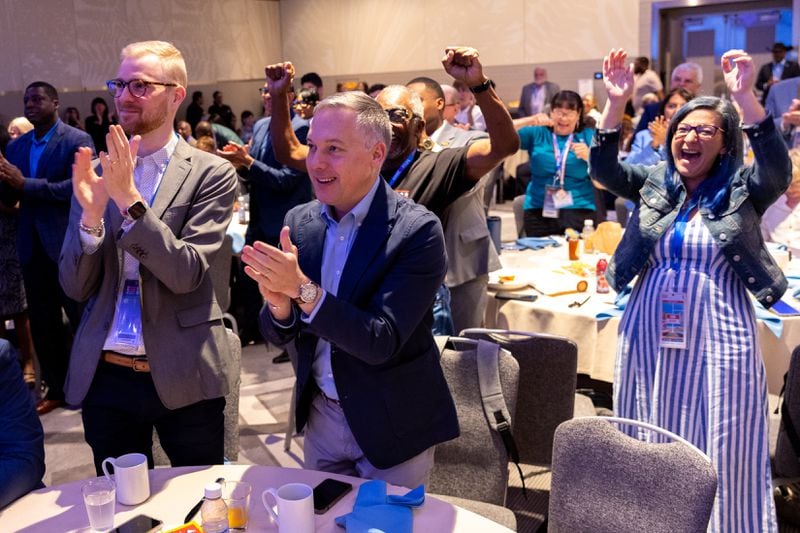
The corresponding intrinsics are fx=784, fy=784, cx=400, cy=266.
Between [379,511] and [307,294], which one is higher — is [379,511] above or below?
below

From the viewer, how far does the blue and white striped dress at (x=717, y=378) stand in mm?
2547

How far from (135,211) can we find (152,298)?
0.29 m

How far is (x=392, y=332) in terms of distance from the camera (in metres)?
1.81

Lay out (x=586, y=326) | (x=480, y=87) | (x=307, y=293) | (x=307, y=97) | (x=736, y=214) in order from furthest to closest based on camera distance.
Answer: (x=307, y=97), (x=586, y=326), (x=480, y=87), (x=736, y=214), (x=307, y=293)

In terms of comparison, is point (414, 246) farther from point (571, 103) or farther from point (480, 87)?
point (571, 103)

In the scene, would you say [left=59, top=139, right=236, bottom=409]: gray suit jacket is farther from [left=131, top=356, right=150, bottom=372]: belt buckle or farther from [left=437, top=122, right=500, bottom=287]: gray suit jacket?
[left=437, top=122, right=500, bottom=287]: gray suit jacket

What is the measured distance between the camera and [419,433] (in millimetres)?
1958

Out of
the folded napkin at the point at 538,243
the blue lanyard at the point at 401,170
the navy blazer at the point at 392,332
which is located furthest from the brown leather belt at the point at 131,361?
the folded napkin at the point at 538,243

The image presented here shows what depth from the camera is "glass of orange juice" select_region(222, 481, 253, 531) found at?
1.69 m

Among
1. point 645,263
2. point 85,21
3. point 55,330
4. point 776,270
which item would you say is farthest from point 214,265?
point 85,21

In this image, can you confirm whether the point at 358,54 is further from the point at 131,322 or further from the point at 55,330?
the point at 131,322

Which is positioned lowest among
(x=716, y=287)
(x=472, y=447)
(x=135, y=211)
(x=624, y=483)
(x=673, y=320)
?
(x=472, y=447)

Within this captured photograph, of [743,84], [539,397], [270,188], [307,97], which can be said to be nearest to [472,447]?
[539,397]

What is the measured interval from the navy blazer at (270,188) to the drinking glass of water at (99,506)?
2.91m
